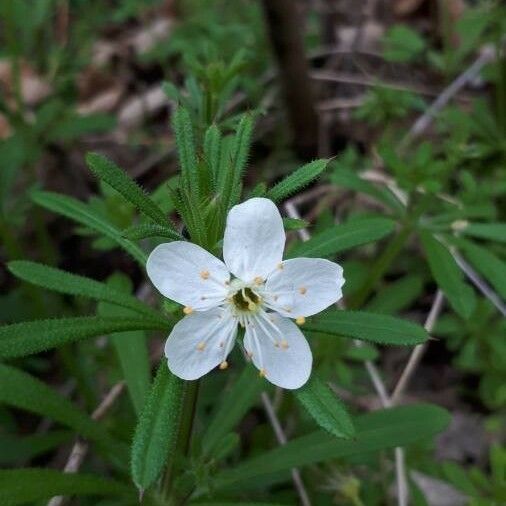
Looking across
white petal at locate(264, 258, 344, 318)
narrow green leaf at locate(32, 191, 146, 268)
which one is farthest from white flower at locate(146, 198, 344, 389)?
narrow green leaf at locate(32, 191, 146, 268)

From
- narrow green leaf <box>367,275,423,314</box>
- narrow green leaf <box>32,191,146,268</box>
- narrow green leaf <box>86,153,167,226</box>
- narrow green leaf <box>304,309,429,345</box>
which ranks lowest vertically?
narrow green leaf <box>367,275,423,314</box>

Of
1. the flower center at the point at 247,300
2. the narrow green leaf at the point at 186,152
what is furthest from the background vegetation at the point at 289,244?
the flower center at the point at 247,300

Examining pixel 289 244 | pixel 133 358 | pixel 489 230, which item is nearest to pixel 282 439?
pixel 133 358

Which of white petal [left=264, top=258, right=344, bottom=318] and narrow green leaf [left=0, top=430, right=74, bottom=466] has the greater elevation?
white petal [left=264, top=258, right=344, bottom=318]

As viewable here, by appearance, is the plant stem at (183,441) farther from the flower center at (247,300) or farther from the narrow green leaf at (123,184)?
the narrow green leaf at (123,184)

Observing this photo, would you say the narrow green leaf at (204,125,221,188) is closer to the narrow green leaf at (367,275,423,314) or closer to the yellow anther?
the yellow anther

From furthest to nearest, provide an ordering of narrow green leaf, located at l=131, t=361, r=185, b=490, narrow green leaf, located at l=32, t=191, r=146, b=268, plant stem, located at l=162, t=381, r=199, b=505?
1. narrow green leaf, located at l=32, t=191, r=146, b=268
2. plant stem, located at l=162, t=381, r=199, b=505
3. narrow green leaf, located at l=131, t=361, r=185, b=490
